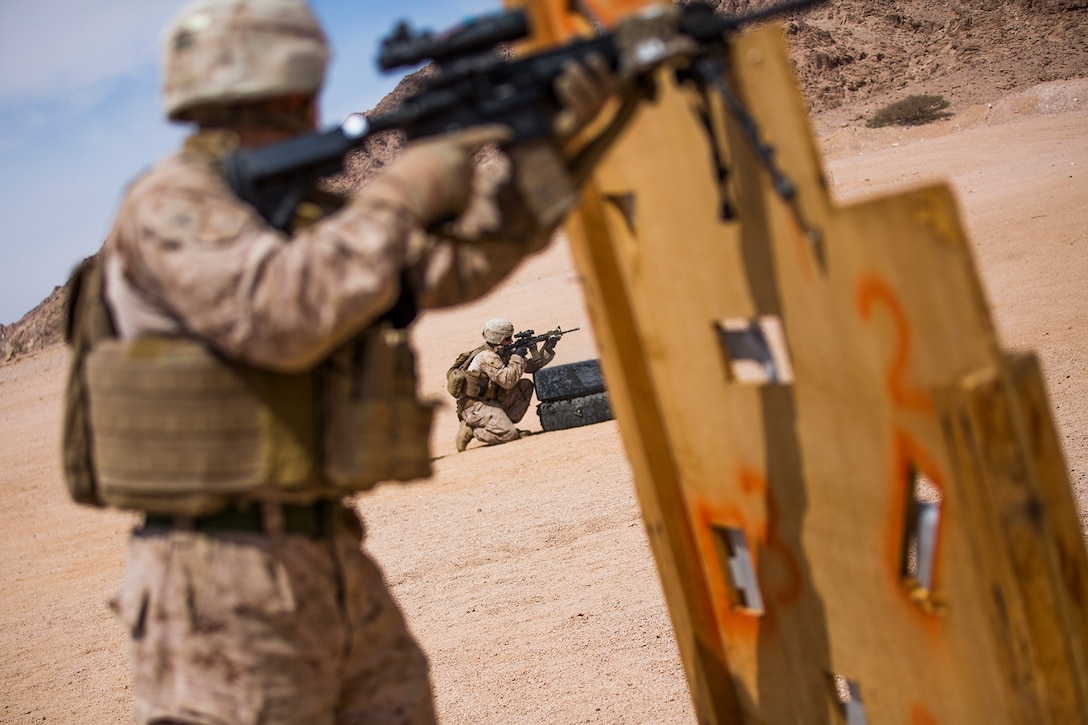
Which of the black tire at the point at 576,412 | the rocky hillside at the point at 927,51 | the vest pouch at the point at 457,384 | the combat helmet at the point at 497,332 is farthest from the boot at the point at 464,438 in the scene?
the rocky hillside at the point at 927,51

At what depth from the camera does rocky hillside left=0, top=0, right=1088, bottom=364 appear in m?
34.8

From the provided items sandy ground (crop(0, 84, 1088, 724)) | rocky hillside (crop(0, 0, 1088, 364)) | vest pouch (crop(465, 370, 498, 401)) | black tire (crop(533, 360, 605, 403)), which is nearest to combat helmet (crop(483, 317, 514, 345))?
vest pouch (crop(465, 370, 498, 401))

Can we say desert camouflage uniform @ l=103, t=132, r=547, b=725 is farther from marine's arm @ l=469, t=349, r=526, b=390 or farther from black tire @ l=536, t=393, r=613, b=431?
marine's arm @ l=469, t=349, r=526, b=390

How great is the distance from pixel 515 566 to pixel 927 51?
40955 millimetres

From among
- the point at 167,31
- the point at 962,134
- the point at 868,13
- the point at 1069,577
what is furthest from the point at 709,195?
the point at 868,13

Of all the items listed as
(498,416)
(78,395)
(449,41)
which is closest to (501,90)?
(449,41)

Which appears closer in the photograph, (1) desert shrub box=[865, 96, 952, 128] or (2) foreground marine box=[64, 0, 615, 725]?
(2) foreground marine box=[64, 0, 615, 725]

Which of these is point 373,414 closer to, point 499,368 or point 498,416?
point 498,416

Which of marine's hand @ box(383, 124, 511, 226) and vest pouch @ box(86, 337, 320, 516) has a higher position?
marine's hand @ box(383, 124, 511, 226)

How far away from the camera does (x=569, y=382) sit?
33.4 feet

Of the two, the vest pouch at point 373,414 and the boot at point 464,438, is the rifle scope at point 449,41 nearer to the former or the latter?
the vest pouch at point 373,414

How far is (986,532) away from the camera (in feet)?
6.05

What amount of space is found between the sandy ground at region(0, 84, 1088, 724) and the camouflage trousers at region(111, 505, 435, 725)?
49 centimetres

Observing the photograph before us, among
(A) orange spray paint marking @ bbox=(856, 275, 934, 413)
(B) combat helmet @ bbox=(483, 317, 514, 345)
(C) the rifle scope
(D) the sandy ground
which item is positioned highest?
(C) the rifle scope
